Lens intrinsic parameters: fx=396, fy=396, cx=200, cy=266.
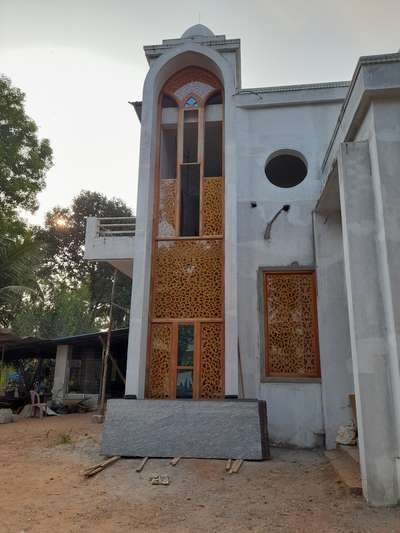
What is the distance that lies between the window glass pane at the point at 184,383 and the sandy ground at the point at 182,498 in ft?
3.74

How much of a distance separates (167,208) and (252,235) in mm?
1597

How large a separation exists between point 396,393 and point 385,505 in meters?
1.02

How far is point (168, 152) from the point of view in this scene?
315 inches

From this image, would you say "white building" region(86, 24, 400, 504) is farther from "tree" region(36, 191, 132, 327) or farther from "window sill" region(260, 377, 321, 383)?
"tree" region(36, 191, 132, 327)

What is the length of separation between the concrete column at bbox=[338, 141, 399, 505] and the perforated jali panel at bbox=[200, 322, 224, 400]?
2355 mm

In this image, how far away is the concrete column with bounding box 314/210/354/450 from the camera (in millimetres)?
6109

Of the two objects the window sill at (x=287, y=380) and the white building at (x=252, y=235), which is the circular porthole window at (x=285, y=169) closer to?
the white building at (x=252, y=235)

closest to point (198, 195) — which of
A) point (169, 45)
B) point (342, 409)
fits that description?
point (169, 45)

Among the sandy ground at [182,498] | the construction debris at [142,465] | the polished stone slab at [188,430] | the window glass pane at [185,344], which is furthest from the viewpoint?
the window glass pane at [185,344]

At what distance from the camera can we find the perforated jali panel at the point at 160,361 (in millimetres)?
6129

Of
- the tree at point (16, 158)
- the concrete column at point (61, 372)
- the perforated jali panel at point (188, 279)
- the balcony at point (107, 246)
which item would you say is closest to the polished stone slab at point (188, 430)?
the perforated jali panel at point (188, 279)

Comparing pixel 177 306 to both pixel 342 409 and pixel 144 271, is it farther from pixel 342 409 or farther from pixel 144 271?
pixel 342 409

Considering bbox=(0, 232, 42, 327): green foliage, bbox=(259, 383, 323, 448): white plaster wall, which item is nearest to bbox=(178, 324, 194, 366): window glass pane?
bbox=(259, 383, 323, 448): white plaster wall

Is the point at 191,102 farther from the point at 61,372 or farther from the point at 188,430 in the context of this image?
the point at 61,372
